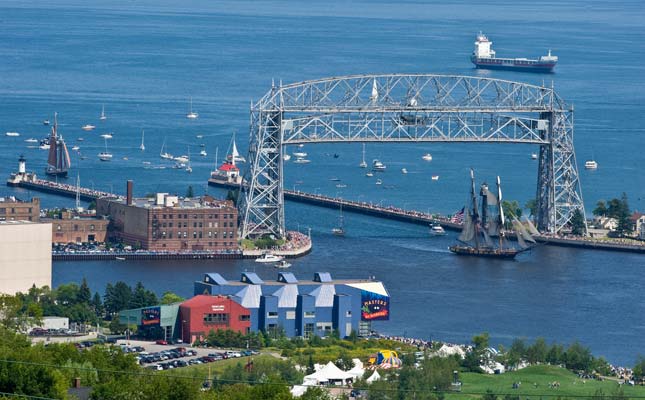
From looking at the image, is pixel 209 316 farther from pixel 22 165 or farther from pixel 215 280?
pixel 22 165

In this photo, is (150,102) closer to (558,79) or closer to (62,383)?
(558,79)

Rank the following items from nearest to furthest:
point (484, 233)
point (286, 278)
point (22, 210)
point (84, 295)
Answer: point (286, 278) < point (84, 295) < point (22, 210) < point (484, 233)

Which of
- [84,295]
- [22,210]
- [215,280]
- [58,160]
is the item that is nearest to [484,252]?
[22,210]

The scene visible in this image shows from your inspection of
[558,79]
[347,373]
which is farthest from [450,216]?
[558,79]

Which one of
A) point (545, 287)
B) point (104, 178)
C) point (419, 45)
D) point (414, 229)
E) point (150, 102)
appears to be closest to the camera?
point (545, 287)

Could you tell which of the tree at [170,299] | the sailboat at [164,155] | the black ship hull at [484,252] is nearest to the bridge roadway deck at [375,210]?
the black ship hull at [484,252]

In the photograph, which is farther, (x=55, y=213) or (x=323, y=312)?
(x=55, y=213)
